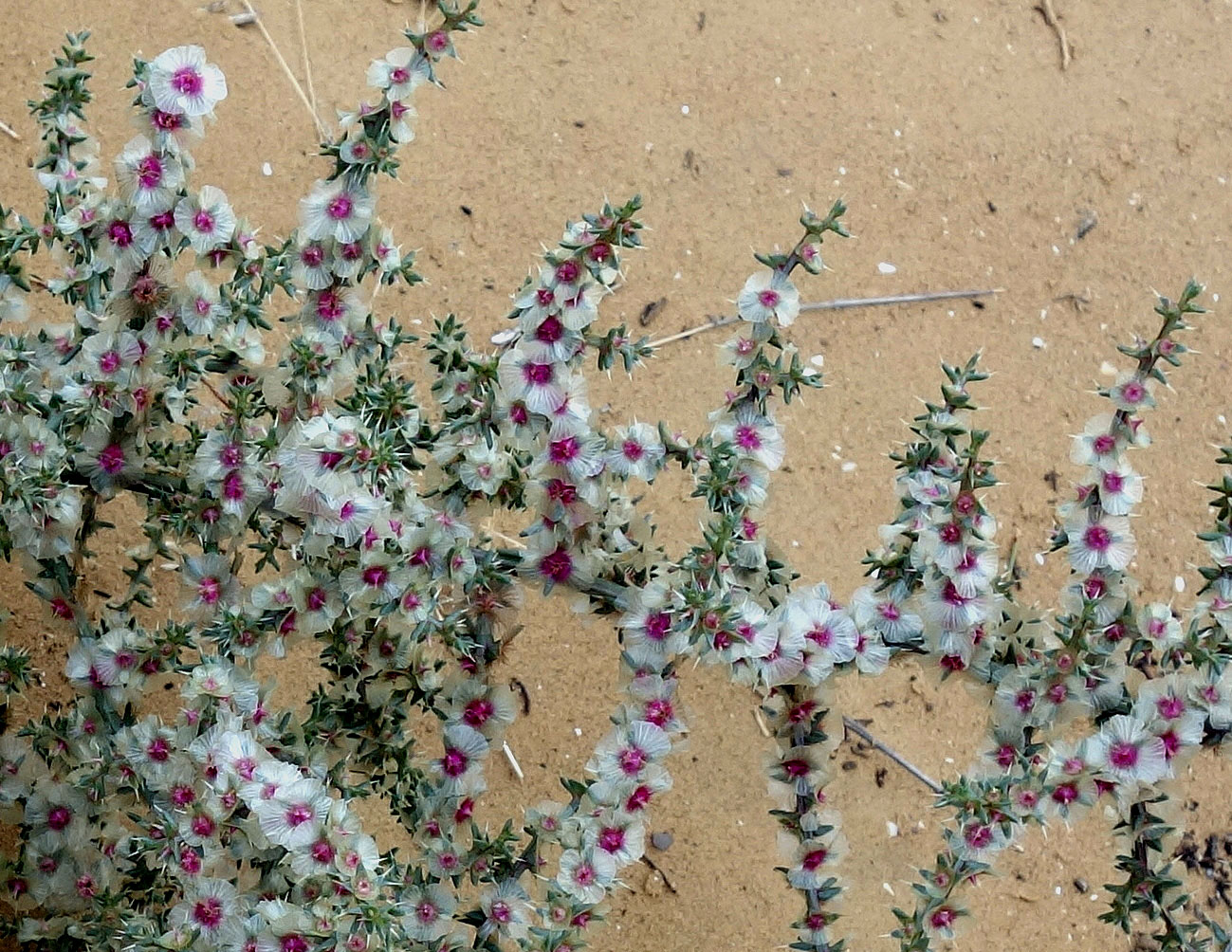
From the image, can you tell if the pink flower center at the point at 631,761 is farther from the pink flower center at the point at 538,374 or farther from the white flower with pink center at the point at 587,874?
the pink flower center at the point at 538,374

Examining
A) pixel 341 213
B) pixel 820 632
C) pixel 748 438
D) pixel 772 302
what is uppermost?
pixel 341 213

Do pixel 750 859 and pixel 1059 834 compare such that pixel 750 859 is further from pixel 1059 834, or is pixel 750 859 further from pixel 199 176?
pixel 199 176

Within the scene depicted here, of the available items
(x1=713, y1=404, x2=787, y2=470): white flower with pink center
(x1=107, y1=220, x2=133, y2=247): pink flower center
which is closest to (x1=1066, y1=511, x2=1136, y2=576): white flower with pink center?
(x1=713, y1=404, x2=787, y2=470): white flower with pink center

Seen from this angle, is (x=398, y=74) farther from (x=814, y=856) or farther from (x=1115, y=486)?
(x=814, y=856)

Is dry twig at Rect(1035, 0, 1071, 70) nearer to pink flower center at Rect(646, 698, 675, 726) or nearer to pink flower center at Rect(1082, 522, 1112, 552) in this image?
pink flower center at Rect(1082, 522, 1112, 552)

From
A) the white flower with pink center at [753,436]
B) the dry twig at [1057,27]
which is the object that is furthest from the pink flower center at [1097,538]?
the dry twig at [1057,27]

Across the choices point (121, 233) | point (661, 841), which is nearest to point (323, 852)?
point (121, 233)
